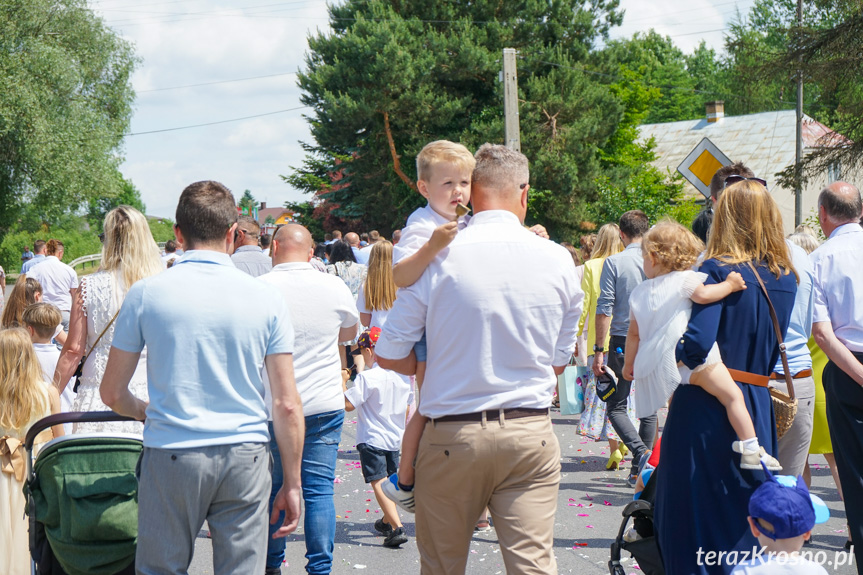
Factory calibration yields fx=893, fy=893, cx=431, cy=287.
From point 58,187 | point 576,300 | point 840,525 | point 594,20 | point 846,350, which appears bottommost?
point 840,525

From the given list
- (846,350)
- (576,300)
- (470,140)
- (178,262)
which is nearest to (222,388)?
(178,262)

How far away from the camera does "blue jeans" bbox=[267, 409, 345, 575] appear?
16.1 feet

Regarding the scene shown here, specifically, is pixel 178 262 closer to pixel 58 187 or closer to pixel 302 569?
pixel 302 569

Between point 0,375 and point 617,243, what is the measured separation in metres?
5.50

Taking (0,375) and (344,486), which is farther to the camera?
(344,486)

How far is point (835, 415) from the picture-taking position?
5121 millimetres

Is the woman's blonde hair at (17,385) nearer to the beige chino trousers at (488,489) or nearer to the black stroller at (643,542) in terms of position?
the beige chino trousers at (488,489)

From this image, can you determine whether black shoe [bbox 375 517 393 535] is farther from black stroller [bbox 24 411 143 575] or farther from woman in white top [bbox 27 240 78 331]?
woman in white top [bbox 27 240 78 331]

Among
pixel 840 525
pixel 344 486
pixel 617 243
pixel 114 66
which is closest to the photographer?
pixel 840 525

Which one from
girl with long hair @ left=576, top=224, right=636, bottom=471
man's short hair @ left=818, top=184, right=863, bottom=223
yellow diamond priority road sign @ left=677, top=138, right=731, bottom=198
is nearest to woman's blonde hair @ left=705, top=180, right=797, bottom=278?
man's short hair @ left=818, top=184, right=863, bottom=223

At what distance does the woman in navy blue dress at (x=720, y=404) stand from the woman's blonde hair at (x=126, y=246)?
2.84 meters

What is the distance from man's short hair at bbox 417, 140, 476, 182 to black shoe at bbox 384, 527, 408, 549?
3162 mm

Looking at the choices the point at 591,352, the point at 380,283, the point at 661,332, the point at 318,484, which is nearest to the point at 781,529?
the point at 661,332

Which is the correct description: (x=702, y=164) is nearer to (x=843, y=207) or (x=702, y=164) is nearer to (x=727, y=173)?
(x=843, y=207)
